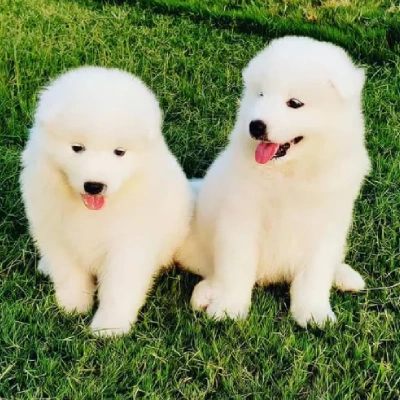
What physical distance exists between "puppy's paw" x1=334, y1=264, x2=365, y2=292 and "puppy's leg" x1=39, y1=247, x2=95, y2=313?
1357 millimetres

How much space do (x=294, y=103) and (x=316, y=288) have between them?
0.99 metres

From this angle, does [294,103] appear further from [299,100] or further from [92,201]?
[92,201]

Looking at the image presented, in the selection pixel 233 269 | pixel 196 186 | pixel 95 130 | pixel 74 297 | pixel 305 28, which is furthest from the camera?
pixel 305 28

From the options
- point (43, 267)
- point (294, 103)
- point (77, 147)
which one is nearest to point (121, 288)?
point (43, 267)

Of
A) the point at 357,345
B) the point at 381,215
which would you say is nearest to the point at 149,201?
the point at 357,345

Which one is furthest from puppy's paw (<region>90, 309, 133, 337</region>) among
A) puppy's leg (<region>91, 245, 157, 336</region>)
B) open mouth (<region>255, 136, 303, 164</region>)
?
open mouth (<region>255, 136, 303, 164</region>)

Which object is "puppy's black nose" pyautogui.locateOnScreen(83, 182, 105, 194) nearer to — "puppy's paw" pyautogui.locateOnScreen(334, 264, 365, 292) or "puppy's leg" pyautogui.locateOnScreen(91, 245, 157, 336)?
"puppy's leg" pyautogui.locateOnScreen(91, 245, 157, 336)

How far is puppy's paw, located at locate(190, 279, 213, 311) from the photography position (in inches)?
159

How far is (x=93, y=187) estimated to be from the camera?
11.3 ft

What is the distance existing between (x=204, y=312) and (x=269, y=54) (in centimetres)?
133

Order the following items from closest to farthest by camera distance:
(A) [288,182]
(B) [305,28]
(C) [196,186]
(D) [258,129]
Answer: (D) [258,129] < (A) [288,182] < (C) [196,186] < (B) [305,28]

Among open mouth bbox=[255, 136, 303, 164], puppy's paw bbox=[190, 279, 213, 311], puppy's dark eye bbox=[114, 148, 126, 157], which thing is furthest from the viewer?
puppy's paw bbox=[190, 279, 213, 311]

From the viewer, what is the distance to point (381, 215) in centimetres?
480

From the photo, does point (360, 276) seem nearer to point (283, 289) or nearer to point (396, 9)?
point (283, 289)
